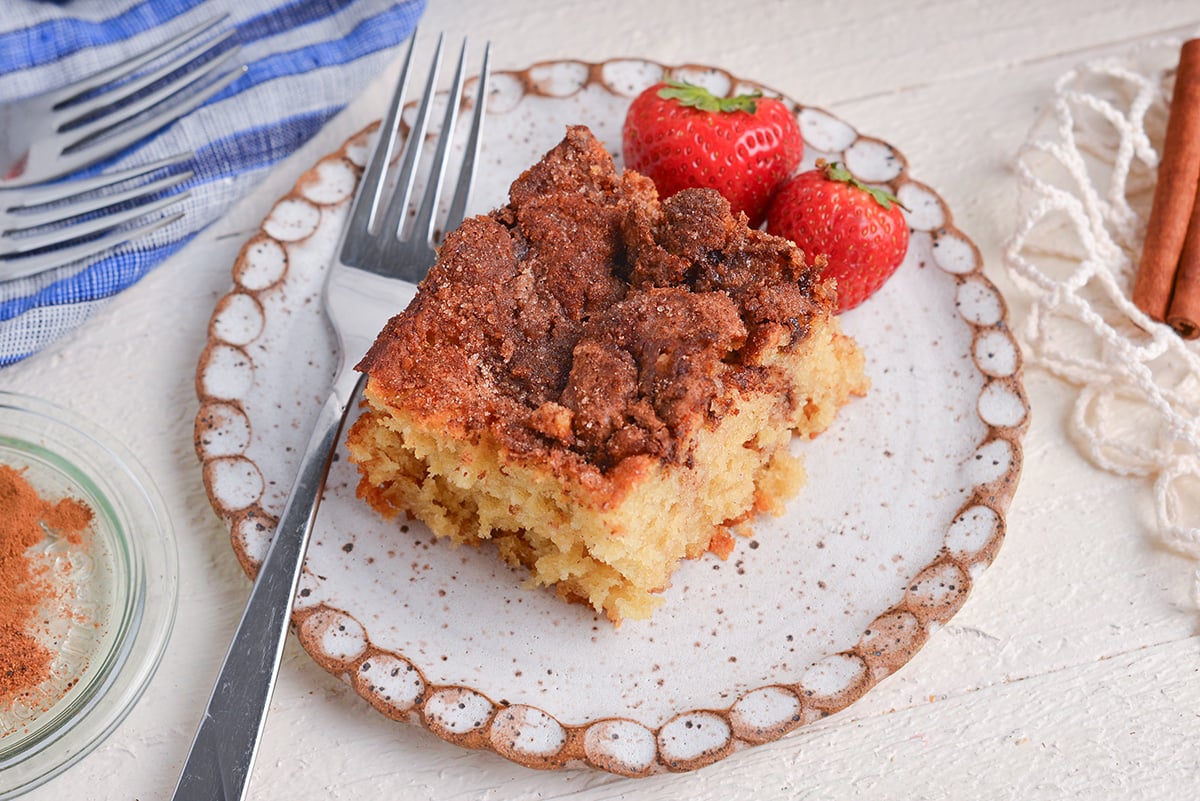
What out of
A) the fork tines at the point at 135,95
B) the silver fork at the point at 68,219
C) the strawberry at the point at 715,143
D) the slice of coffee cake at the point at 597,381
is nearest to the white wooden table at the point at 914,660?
the silver fork at the point at 68,219

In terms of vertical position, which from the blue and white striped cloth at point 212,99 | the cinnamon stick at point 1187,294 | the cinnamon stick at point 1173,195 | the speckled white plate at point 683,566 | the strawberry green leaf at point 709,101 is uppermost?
the blue and white striped cloth at point 212,99

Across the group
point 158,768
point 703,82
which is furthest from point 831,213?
point 158,768

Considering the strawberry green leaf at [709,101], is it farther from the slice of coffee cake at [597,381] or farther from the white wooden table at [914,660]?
the white wooden table at [914,660]

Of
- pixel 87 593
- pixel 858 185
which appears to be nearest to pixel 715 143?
pixel 858 185

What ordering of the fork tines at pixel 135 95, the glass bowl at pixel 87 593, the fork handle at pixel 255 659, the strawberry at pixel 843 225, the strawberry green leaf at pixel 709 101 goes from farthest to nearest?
the fork tines at pixel 135 95, the strawberry green leaf at pixel 709 101, the strawberry at pixel 843 225, the glass bowl at pixel 87 593, the fork handle at pixel 255 659

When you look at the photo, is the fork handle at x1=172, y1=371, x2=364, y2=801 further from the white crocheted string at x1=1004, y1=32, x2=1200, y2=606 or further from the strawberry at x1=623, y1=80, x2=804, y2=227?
the white crocheted string at x1=1004, y1=32, x2=1200, y2=606
